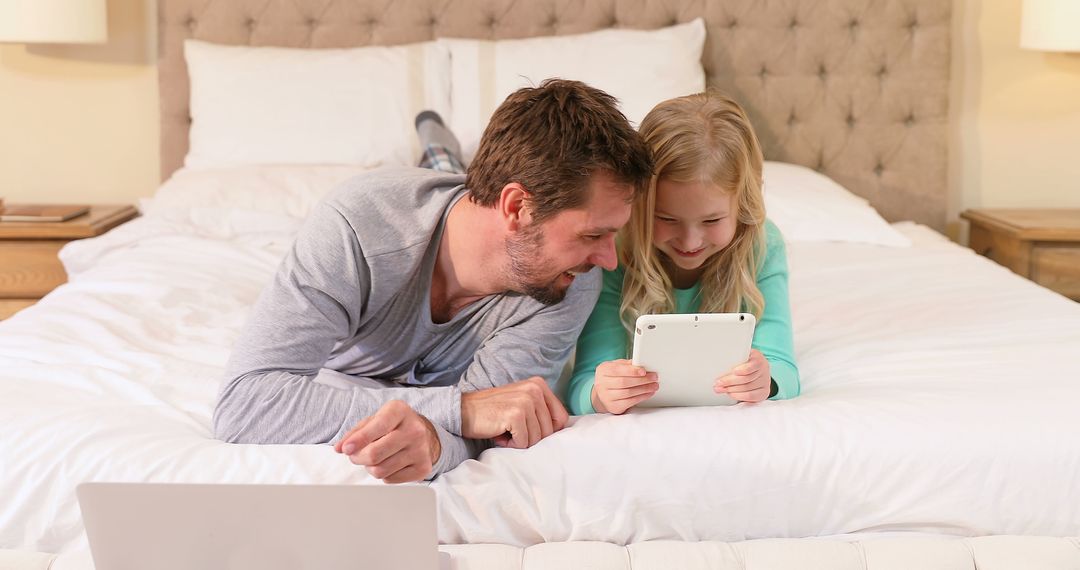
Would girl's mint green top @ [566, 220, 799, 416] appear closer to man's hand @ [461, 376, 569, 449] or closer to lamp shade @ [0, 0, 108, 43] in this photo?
man's hand @ [461, 376, 569, 449]

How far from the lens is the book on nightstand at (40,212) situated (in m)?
2.73

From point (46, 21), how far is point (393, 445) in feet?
7.18

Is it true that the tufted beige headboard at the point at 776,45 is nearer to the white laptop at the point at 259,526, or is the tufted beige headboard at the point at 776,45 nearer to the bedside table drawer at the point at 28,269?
the bedside table drawer at the point at 28,269

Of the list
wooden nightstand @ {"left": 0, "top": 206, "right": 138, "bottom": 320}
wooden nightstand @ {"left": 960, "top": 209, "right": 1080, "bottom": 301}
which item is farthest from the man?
wooden nightstand @ {"left": 960, "top": 209, "right": 1080, "bottom": 301}

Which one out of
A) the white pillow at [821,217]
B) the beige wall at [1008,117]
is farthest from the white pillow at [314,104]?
the beige wall at [1008,117]

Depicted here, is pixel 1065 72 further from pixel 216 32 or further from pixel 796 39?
pixel 216 32

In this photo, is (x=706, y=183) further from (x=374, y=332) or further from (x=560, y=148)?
(x=374, y=332)

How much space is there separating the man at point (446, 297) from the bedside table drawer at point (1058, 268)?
1.74 metres

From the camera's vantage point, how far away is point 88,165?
3178 mm

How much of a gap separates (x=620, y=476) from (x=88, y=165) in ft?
8.20

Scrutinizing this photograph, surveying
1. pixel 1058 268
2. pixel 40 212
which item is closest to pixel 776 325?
pixel 1058 268

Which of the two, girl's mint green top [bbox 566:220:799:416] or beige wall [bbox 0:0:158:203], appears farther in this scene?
beige wall [bbox 0:0:158:203]

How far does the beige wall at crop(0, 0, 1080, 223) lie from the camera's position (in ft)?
10.2

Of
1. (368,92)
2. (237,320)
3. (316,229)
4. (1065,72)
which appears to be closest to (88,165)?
(368,92)
